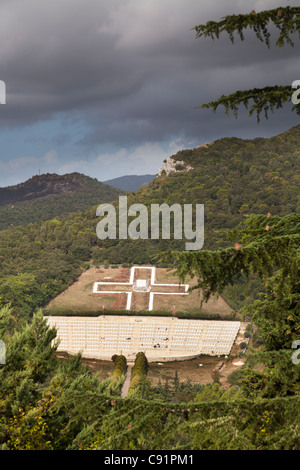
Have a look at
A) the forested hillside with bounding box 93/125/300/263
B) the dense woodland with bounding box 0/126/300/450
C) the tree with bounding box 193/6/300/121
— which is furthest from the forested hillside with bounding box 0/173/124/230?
the tree with bounding box 193/6/300/121

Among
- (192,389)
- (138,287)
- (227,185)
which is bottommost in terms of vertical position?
(192,389)

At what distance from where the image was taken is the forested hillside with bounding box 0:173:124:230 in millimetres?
162125

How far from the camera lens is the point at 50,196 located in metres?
184

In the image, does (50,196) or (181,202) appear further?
(50,196)

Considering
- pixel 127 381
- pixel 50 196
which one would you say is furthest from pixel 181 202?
pixel 50 196

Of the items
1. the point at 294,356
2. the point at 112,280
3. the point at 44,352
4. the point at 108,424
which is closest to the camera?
the point at 108,424

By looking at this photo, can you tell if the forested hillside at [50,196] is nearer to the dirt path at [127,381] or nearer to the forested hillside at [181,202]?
the forested hillside at [181,202]

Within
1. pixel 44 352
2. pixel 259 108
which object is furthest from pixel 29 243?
pixel 259 108

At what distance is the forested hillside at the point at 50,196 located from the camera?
162 meters

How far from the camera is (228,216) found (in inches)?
3435

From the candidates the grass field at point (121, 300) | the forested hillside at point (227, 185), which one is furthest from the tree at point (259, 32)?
the forested hillside at point (227, 185)

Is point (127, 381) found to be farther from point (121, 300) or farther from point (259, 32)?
point (259, 32)
